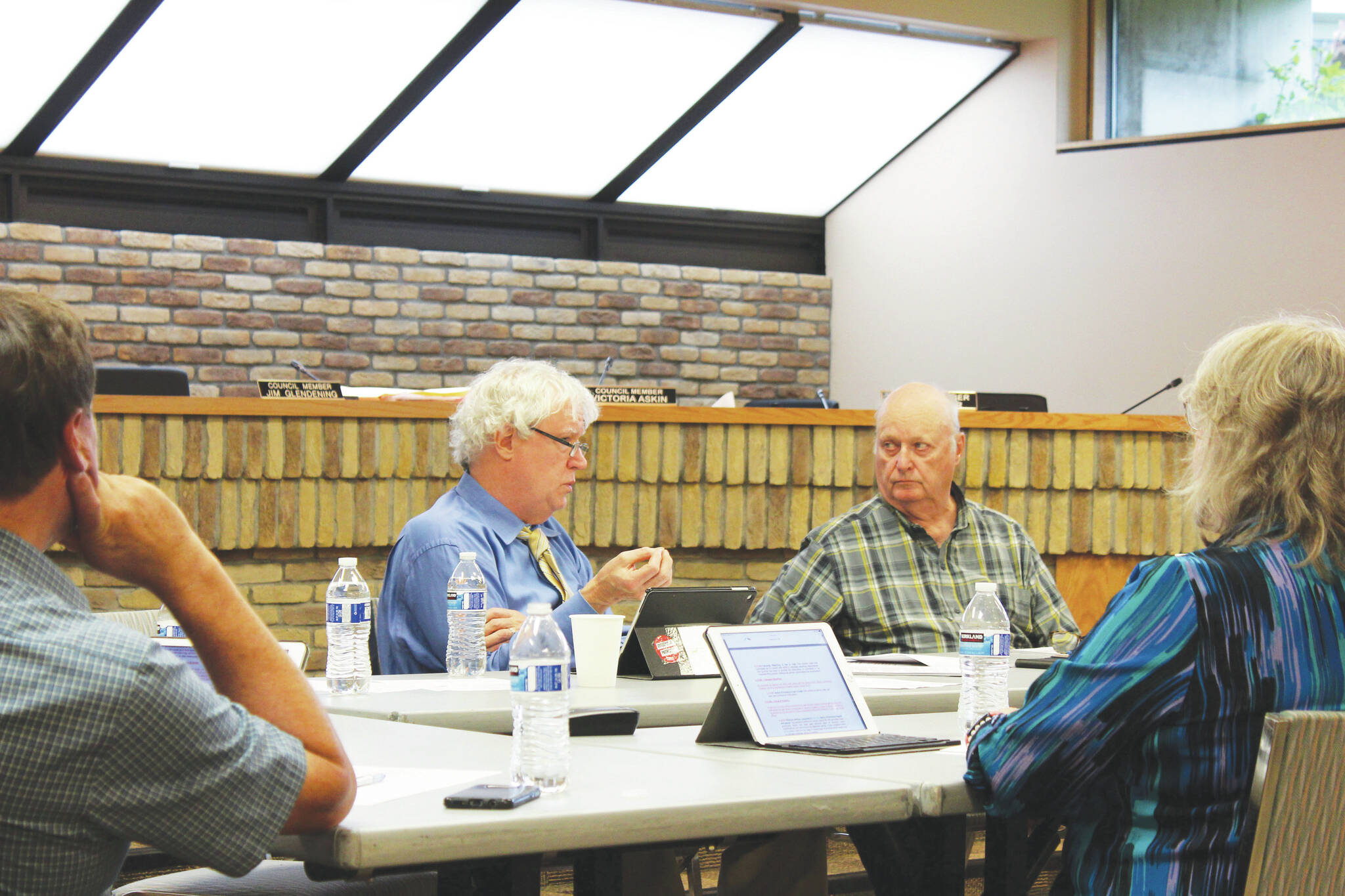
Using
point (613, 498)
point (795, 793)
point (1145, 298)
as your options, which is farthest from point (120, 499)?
point (1145, 298)

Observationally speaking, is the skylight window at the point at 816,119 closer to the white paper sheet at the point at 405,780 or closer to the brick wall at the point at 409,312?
the brick wall at the point at 409,312

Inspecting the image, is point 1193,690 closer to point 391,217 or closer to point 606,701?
point 606,701

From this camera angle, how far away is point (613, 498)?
4.09 metres

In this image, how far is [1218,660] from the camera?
1.35 m

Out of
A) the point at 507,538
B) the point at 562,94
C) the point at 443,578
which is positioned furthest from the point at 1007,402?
the point at 562,94

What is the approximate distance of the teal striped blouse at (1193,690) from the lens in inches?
53.4

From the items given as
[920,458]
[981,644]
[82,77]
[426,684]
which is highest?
[82,77]

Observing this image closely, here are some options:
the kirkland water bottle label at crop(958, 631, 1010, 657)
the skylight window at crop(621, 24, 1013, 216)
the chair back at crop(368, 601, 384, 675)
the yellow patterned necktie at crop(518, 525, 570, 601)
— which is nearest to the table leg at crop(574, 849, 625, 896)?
the kirkland water bottle label at crop(958, 631, 1010, 657)

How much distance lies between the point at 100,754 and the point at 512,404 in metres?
1.70

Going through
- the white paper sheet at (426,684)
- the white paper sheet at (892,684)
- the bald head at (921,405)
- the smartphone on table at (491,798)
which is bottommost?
the white paper sheet at (426,684)

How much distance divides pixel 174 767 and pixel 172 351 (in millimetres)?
5713

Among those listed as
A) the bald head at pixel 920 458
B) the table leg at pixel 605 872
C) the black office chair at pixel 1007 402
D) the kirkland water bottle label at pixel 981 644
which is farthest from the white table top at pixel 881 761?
the black office chair at pixel 1007 402

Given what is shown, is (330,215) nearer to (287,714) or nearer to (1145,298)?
(1145,298)

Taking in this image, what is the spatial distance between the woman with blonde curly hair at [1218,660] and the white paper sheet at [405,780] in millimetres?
562
